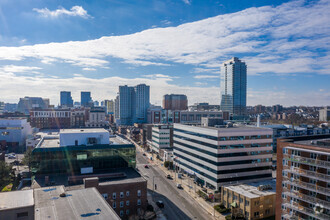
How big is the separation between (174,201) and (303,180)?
32206 millimetres

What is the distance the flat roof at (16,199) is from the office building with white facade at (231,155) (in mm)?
45025

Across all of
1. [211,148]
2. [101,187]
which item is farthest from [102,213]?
[211,148]

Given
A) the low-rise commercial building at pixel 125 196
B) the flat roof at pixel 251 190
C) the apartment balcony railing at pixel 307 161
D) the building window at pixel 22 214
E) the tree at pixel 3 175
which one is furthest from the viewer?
the tree at pixel 3 175

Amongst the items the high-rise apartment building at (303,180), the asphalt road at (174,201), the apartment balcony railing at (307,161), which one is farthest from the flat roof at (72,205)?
the apartment balcony railing at (307,161)

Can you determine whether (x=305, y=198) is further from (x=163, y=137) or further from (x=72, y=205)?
(x=163, y=137)

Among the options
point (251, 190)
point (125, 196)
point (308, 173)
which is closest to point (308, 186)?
point (308, 173)

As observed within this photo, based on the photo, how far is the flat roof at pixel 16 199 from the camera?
3159cm

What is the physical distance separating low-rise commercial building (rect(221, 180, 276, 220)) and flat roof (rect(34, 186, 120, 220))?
29954 mm

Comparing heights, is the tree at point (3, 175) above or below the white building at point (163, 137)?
below

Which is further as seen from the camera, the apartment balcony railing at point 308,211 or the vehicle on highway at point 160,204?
the vehicle on highway at point 160,204

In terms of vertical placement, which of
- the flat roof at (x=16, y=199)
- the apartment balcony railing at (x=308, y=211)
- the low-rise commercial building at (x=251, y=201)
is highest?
the flat roof at (x=16, y=199)

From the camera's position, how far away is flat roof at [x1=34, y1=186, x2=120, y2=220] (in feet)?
110

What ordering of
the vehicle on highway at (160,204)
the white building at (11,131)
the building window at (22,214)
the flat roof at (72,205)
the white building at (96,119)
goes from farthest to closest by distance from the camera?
the white building at (96,119) → the white building at (11,131) → the vehicle on highway at (160,204) → the flat roof at (72,205) → the building window at (22,214)

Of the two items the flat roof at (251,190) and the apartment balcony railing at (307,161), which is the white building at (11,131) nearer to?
the flat roof at (251,190)
